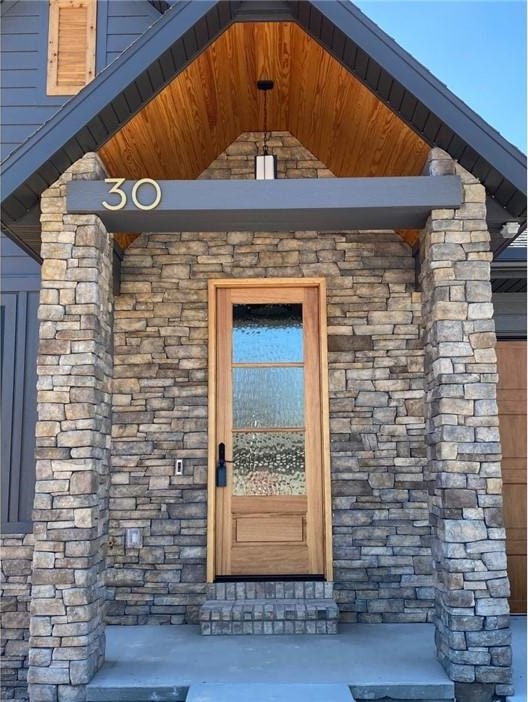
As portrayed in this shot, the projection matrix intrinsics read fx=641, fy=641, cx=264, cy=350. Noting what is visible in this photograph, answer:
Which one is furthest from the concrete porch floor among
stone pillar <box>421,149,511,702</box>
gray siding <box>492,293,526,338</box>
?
gray siding <box>492,293,526,338</box>

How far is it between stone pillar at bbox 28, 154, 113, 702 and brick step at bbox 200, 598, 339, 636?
879 mm

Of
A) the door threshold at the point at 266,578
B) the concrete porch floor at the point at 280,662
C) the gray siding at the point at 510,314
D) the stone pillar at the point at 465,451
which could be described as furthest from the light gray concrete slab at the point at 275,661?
the gray siding at the point at 510,314

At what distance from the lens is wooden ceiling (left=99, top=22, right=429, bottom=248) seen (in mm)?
4312

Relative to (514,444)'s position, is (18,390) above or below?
above

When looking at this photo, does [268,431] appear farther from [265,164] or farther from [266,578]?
[265,164]

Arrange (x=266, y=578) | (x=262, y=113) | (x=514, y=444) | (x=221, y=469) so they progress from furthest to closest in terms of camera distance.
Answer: (x=514, y=444), (x=262, y=113), (x=221, y=469), (x=266, y=578)

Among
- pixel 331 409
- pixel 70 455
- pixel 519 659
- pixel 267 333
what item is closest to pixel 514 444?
pixel 331 409

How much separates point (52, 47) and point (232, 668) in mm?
5577

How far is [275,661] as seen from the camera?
12.9 ft

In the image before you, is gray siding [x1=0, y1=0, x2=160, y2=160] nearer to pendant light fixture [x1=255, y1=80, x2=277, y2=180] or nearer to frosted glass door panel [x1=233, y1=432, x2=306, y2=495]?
pendant light fixture [x1=255, y1=80, x2=277, y2=180]

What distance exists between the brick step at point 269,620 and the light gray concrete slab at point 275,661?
0.23 ft

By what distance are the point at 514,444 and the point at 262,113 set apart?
11.5ft

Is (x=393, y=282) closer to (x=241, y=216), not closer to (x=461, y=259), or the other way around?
(x=461, y=259)

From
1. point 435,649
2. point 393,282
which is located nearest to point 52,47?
point 393,282
